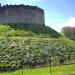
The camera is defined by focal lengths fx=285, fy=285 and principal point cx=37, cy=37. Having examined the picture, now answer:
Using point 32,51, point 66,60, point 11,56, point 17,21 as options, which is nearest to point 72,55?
point 66,60

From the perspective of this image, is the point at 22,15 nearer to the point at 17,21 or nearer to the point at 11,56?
the point at 17,21

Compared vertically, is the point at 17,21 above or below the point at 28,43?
above

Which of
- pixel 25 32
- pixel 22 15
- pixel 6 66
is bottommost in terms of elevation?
pixel 6 66

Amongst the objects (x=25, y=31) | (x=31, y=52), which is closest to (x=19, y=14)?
(x=25, y=31)

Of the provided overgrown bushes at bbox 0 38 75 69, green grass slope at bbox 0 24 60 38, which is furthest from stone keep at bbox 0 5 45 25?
overgrown bushes at bbox 0 38 75 69

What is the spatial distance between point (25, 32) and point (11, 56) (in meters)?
14.5

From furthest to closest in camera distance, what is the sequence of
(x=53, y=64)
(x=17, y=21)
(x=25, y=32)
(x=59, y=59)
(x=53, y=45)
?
(x=17, y=21) → (x=25, y=32) → (x=53, y=45) → (x=59, y=59) → (x=53, y=64)

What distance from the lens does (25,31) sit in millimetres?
50750

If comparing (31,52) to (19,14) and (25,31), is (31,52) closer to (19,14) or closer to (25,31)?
(25,31)

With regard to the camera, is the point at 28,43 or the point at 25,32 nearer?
the point at 28,43

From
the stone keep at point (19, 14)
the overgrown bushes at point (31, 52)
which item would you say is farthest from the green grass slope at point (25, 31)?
the overgrown bushes at point (31, 52)

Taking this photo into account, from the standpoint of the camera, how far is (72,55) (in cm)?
4103

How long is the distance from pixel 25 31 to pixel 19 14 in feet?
20.0

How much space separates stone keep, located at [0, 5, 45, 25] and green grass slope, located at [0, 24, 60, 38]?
1660mm
